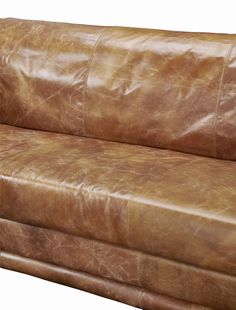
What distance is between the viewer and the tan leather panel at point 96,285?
8.64 ft

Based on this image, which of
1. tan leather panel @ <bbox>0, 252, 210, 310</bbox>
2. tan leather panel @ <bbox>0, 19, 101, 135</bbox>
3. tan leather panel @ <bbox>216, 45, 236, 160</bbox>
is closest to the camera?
tan leather panel @ <bbox>0, 252, 210, 310</bbox>

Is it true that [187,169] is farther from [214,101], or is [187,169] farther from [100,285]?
[100,285]

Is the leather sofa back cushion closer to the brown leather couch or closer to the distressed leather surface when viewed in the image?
the brown leather couch

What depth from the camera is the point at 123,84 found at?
3.24 meters

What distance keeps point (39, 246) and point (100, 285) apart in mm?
351

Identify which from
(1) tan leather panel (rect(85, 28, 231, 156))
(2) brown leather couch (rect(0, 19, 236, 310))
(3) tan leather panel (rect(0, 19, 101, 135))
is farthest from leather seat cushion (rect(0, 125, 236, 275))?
(3) tan leather panel (rect(0, 19, 101, 135))

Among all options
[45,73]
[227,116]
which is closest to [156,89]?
[227,116]

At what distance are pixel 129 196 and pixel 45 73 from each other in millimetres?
1137

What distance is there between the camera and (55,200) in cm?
277

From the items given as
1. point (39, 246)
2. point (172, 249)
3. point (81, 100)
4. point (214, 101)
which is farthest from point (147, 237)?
point (81, 100)

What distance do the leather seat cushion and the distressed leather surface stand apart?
0.05 m

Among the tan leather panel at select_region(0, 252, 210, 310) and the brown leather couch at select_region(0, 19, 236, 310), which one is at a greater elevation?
the brown leather couch at select_region(0, 19, 236, 310)

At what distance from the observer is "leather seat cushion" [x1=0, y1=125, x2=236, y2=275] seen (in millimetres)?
2451

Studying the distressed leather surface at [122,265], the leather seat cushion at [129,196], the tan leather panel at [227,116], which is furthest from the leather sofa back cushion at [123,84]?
the distressed leather surface at [122,265]
